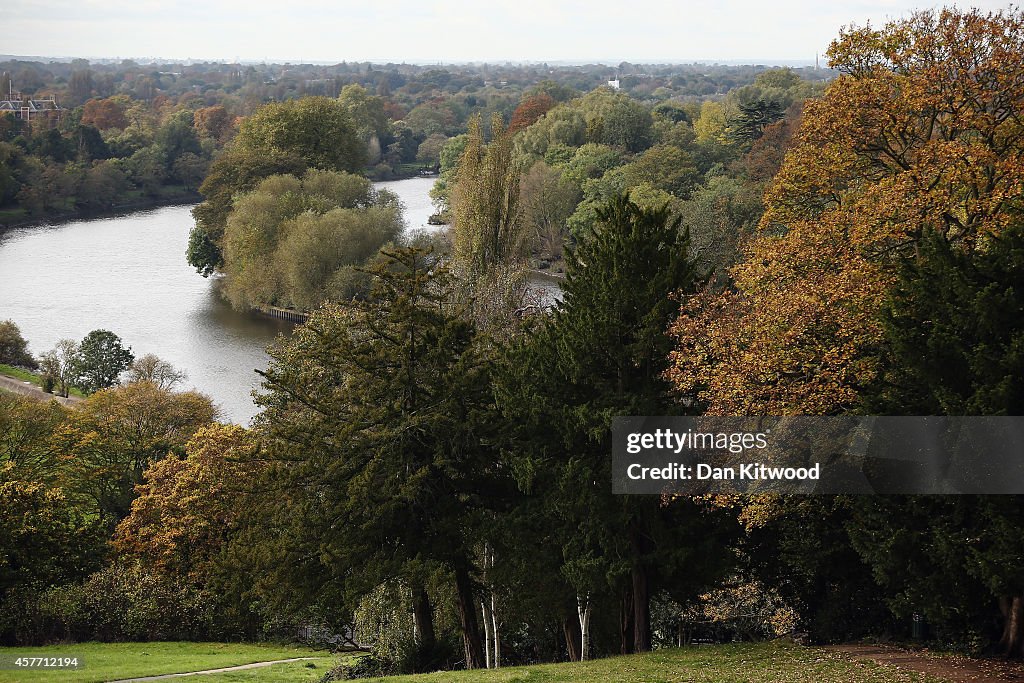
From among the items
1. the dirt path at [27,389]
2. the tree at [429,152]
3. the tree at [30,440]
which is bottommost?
the dirt path at [27,389]

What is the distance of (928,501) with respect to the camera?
1307 cm

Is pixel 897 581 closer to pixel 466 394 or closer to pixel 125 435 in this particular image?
pixel 466 394

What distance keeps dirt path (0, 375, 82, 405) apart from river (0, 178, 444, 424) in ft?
15.2

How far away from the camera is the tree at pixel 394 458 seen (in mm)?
16750

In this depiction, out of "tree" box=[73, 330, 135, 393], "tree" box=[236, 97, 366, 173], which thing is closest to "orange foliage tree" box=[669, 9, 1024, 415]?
"tree" box=[73, 330, 135, 393]

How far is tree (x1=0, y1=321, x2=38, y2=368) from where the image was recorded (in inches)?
1764

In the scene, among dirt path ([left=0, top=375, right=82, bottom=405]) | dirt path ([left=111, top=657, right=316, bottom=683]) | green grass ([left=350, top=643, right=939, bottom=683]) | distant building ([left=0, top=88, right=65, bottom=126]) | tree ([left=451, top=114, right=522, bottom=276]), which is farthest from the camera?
distant building ([left=0, top=88, right=65, bottom=126])

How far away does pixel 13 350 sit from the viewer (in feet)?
148

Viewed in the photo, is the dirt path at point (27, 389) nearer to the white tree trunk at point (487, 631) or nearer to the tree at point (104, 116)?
the white tree trunk at point (487, 631)

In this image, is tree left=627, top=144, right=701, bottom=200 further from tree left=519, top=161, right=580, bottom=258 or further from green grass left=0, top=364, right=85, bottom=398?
green grass left=0, top=364, right=85, bottom=398

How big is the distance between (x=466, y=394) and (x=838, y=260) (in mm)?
6089

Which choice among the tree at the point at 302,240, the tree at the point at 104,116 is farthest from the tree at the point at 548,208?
the tree at the point at 104,116

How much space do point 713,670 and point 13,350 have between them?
39842mm

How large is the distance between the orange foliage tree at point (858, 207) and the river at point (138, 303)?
21.9 m
